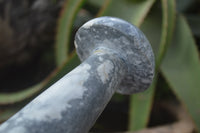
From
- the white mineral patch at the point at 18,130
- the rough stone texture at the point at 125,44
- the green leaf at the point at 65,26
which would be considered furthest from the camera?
the green leaf at the point at 65,26

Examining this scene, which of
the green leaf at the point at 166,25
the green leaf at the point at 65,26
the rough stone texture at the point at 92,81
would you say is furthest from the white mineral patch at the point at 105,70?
the green leaf at the point at 65,26

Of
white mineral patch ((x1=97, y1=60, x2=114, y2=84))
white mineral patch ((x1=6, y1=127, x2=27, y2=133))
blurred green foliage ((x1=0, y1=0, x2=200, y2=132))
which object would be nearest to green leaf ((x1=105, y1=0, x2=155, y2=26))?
blurred green foliage ((x1=0, y1=0, x2=200, y2=132))

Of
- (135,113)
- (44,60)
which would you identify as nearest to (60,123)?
(135,113)

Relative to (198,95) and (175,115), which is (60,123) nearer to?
(198,95)

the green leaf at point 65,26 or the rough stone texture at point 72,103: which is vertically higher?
the green leaf at point 65,26

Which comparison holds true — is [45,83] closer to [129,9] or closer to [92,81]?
[129,9]

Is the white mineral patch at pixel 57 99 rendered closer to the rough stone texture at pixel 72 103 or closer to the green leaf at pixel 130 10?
the rough stone texture at pixel 72 103

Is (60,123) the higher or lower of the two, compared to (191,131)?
higher
